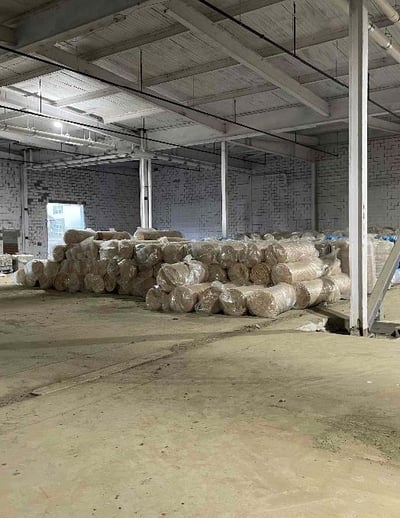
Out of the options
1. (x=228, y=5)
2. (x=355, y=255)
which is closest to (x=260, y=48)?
(x=228, y=5)

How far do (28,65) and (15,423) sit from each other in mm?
7566

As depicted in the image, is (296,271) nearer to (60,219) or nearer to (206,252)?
(206,252)

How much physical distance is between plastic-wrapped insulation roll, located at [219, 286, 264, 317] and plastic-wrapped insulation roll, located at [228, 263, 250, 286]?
2.64 feet

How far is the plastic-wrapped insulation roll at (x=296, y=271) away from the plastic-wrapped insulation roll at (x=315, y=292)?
0.31 feet

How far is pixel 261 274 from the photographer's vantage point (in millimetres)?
7285

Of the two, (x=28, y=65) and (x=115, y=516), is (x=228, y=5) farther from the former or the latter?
(x=115, y=516)

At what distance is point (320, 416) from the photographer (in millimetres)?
2953

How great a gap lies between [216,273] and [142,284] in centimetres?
164

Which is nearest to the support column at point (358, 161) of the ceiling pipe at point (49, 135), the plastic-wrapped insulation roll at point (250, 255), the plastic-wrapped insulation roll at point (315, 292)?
the plastic-wrapped insulation roll at point (315, 292)

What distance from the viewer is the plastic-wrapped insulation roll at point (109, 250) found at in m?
9.02

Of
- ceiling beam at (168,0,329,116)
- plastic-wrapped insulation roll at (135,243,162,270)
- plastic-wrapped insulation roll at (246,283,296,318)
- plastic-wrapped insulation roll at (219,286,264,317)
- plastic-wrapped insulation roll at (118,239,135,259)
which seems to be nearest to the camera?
plastic-wrapped insulation roll at (246,283,296,318)

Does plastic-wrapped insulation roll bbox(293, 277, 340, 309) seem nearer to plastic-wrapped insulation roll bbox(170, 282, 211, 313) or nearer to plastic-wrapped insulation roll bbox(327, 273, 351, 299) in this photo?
plastic-wrapped insulation roll bbox(327, 273, 351, 299)

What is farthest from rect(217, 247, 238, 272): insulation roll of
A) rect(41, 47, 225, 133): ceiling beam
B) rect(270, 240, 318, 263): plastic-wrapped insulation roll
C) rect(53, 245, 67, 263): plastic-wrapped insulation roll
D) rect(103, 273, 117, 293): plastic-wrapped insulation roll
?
rect(53, 245, 67, 263): plastic-wrapped insulation roll

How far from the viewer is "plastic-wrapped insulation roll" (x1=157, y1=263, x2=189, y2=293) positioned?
707 centimetres
